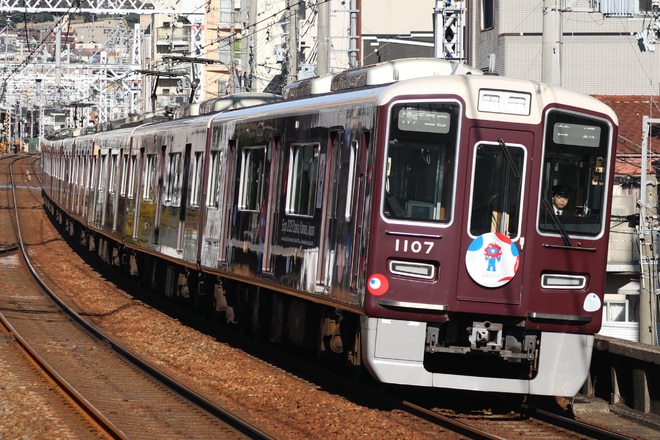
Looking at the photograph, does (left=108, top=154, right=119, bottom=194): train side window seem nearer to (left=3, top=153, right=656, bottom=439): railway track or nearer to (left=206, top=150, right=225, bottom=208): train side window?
(left=206, top=150, right=225, bottom=208): train side window

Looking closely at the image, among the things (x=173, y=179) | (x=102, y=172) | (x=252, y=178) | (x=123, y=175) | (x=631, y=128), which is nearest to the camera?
(x=252, y=178)

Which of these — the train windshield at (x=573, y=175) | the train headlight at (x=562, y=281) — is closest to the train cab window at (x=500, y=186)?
the train windshield at (x=573, y=175)

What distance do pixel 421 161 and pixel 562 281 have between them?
1463 mm

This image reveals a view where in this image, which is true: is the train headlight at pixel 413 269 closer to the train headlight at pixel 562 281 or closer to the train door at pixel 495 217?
the train door at pixel 495 217

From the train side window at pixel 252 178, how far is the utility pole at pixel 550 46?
3129mm

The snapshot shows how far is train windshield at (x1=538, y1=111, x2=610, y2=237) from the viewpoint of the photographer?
9586mm

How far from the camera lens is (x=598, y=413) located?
10.2 metres

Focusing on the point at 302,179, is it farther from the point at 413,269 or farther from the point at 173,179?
the point at 173,179

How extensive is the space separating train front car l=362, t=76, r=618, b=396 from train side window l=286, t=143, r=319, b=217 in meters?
1.66

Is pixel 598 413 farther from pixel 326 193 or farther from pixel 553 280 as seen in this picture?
pixel 326 193

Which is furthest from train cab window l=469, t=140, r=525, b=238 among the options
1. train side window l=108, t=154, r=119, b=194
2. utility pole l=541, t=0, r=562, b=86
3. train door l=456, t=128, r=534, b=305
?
train side window l=108, t=154, r=119, b=194

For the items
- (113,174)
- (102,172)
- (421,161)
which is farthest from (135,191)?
(421,161)

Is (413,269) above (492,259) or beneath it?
beneath

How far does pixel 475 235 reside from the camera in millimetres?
9422
